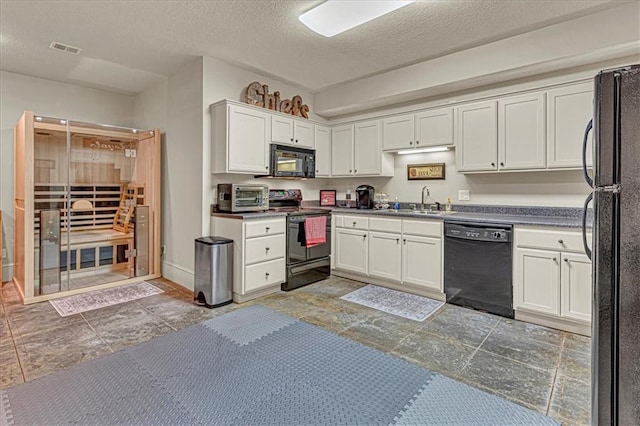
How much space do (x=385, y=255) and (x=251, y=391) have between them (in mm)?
2487

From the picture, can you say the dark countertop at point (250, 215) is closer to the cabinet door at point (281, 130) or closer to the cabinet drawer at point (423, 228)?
the cabinet door at point (281, 130)

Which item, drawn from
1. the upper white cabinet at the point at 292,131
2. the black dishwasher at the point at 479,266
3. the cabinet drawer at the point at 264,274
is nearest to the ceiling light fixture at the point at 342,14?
the upper white cabinet at the point at 292,131

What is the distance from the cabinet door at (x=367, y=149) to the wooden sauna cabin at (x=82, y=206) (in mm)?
2740

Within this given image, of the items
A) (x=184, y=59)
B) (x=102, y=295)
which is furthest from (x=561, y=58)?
(x=102, y=295)

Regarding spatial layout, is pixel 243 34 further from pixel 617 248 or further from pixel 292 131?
pixel 617 248

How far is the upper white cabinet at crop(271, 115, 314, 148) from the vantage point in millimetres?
4219

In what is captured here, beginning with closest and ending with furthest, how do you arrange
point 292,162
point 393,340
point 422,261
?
point 393,340
point 422,261
point 292,162

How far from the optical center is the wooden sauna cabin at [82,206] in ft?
12.0

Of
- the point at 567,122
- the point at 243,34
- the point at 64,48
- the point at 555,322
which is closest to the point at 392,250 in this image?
the point at 555,322

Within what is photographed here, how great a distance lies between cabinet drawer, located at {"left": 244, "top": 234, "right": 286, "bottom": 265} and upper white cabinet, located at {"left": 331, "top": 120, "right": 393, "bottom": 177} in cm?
157

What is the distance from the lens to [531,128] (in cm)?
333

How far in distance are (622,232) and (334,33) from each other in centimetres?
270

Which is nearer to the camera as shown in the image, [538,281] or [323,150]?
[538,281]

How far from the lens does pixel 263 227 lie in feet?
12.3
